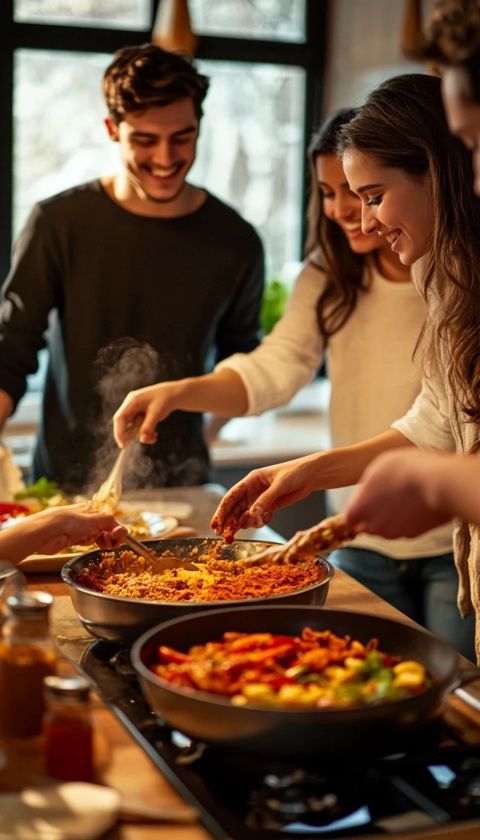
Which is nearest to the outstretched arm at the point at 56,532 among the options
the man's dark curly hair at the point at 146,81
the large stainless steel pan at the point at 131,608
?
the large stainless steel pan at the point at 131,608

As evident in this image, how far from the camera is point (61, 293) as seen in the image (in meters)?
3.16

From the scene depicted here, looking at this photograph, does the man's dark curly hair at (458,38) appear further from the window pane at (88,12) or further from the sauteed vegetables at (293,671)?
the window pane at (88,12)

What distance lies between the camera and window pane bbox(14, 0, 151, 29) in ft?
14.7

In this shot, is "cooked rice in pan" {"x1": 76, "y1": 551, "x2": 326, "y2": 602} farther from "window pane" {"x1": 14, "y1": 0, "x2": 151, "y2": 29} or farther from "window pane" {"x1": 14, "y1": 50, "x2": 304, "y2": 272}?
"window pane" {"x1": 14, "y1": 0, "x2": 151, "y2": 29}

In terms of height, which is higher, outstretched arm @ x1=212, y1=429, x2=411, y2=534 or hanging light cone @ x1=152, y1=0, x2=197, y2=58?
hanging light cone @ x1=152, y1=0, x2=197, y2=58

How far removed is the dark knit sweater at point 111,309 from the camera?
3090mm

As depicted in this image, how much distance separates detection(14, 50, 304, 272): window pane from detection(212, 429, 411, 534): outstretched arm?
2.85 metres

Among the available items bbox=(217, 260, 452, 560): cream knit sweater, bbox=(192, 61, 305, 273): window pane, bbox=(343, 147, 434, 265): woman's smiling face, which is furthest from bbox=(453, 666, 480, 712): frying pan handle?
bbox=(192, 61, 305, 273): window pane

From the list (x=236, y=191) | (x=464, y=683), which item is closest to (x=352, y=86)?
(x=236, y=191)

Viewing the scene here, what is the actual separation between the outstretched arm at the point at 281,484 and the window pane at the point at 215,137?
9.35 feet

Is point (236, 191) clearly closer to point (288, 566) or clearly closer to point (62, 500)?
point (62, 500)

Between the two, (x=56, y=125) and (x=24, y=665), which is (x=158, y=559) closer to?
(x=24, y=665)

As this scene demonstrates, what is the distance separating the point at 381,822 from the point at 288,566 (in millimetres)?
727

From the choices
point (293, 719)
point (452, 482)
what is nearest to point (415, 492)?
point (452, 482)
